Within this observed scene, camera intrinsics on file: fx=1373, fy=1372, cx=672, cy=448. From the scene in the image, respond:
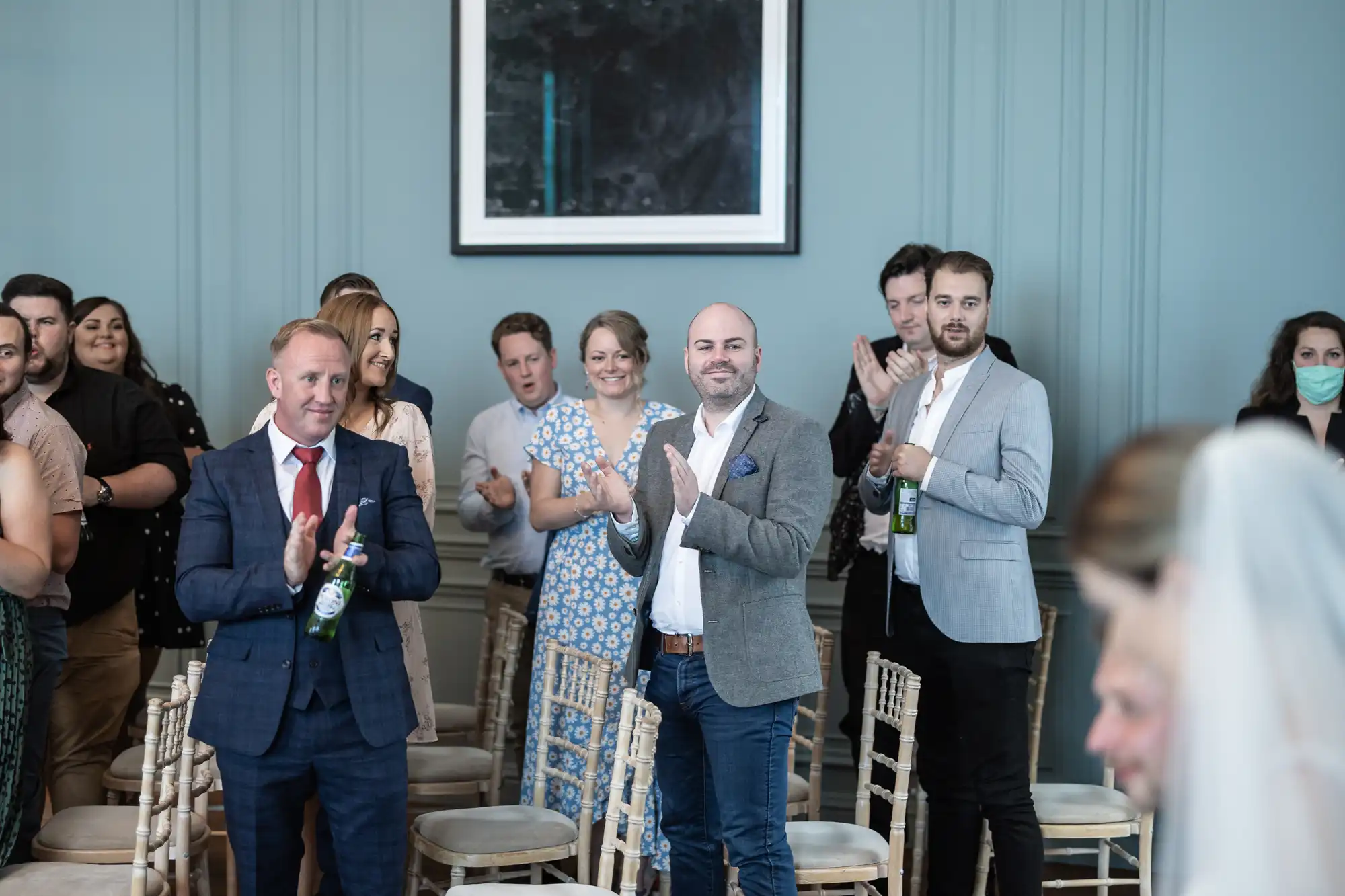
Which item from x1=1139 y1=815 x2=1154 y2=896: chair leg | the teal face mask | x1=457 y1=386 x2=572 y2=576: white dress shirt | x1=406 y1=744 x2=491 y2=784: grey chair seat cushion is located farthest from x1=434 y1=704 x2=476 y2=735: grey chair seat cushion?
the teal face mask

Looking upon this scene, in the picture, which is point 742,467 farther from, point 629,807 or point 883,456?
point 629,807

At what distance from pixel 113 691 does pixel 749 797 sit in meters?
1.96

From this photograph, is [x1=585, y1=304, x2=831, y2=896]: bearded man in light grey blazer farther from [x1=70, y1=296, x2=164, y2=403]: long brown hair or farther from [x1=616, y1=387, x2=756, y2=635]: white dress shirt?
[x1=70, y1=296, x2=164, y2=403]: long brown hair

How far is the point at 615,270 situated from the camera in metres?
4.97

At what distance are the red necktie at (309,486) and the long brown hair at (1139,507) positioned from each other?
1.92 meters

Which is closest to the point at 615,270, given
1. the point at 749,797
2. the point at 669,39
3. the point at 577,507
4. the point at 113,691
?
the point at 669,39

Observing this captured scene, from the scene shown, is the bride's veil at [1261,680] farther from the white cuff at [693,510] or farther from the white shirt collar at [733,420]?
the white shirt collar at [733,420]

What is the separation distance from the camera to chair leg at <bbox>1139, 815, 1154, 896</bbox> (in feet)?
11.8

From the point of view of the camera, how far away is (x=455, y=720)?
167 inches

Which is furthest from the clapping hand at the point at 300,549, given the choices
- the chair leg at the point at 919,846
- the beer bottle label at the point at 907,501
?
the chair leg at the point at 919,846

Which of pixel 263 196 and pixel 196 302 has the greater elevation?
pixel 263 196

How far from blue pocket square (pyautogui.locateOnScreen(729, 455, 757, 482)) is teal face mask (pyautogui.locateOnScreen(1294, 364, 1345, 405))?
1.84 meters

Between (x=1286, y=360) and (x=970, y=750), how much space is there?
1544mm

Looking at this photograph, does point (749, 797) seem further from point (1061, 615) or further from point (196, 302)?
point (196, 302)
